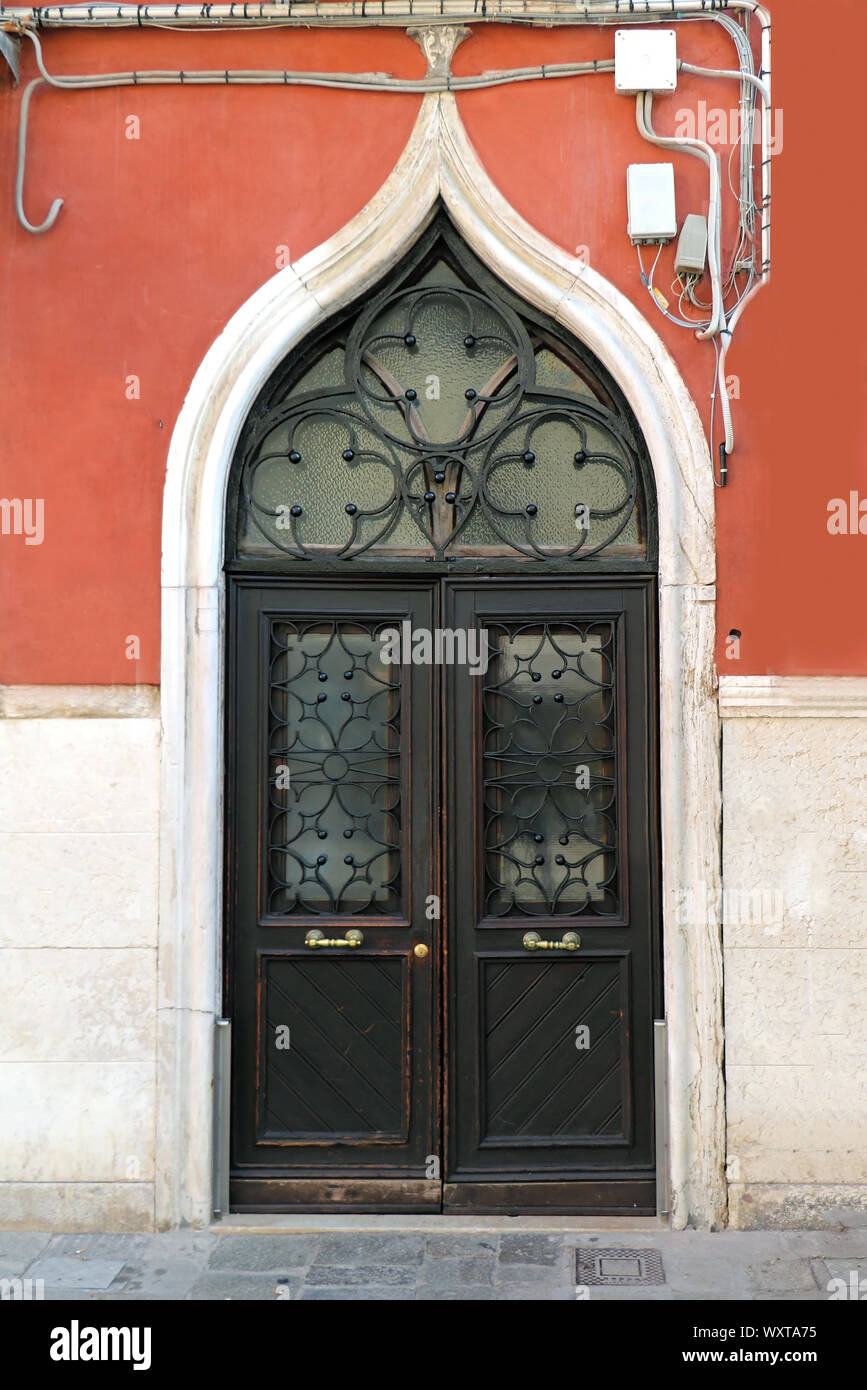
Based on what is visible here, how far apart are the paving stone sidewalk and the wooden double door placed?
264 mm

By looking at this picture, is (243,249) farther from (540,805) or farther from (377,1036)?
(377,1036)

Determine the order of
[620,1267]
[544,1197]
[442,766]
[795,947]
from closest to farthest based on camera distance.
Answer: [620,1267]
[795,947]
[544,1197]
[442,766]

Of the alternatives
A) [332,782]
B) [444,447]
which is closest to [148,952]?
[332,782]

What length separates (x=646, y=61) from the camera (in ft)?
16.0

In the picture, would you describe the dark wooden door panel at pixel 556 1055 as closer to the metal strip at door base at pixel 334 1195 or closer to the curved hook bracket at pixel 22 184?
the metal strip at door base at pixel 334 1195

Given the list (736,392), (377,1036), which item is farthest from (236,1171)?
(736,392)

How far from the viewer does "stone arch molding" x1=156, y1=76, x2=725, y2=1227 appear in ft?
15.7

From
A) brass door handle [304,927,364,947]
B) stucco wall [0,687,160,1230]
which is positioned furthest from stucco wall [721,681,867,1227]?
stucco wall [0,687,160,1230]

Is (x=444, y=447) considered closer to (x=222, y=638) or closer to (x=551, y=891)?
(x=222, y=638)

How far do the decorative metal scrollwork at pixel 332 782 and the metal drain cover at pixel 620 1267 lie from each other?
4.94 ft

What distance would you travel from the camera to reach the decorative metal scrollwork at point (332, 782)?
16.5ft

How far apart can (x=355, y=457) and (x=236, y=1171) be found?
9.76ft

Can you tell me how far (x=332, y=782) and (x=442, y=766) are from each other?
0.46 meters

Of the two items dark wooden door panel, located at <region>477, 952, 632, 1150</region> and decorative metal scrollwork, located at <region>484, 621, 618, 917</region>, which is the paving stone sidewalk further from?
decorative metal scrollwork, located at <region>484, 621, 618, 917</region>
